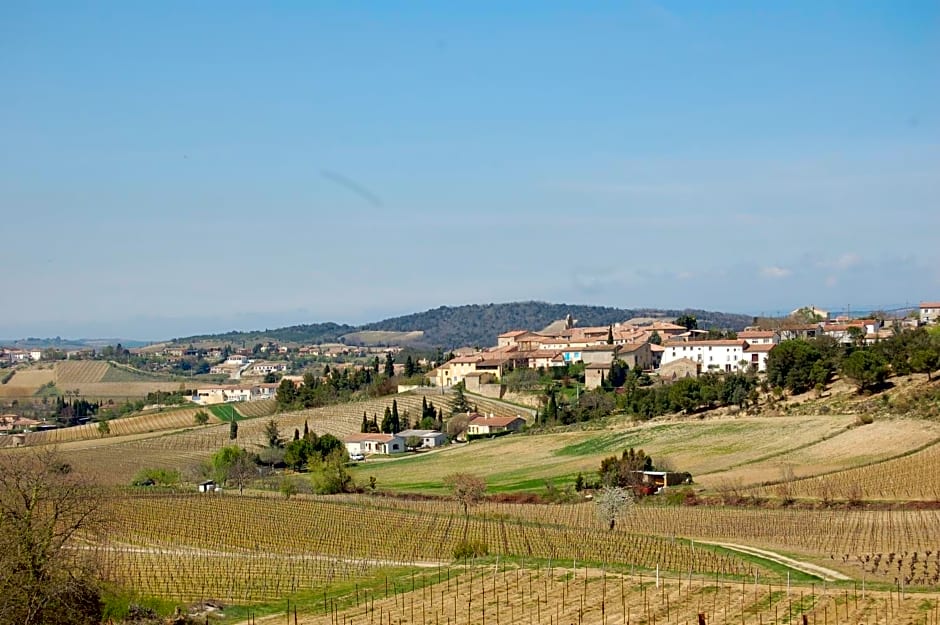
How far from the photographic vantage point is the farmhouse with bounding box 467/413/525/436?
89.7 meters

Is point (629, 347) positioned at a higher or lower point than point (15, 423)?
higher

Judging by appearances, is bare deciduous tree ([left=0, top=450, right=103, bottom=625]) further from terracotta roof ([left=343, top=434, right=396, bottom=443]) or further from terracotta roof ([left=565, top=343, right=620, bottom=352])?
terracotta roof ([left=565, top=343, right=620, bottom=352])

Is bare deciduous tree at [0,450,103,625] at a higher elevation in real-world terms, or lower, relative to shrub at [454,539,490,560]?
higher

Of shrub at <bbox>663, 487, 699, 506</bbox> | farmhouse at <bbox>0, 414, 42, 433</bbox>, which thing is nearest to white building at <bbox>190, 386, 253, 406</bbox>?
farmhouse at <bbox>0, 414, 42, 433</bbox>

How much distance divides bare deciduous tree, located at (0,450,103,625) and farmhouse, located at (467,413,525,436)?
6662 centimetres

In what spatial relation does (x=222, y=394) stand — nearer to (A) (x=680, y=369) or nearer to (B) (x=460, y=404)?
(B) (x=460, y=404)

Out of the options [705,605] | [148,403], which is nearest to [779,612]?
[705,605]

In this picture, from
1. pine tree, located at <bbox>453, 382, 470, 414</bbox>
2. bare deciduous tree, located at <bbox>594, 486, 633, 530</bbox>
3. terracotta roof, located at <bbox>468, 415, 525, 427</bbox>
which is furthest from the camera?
pine tree, located at <bbox>453, 382, 470, 414</bbox>

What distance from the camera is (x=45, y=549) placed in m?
21.6

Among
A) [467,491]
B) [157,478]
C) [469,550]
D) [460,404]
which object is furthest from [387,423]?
[469,550]

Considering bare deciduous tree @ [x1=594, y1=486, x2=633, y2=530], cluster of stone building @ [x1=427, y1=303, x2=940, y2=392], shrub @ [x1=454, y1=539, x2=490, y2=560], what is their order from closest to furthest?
shrub @ [x1=454, y1=539, x2=490, y2=560] < bare deciduous tree @ [x1=594, y1=486, x2=633, y2=530] < cluster of stone building @ [x1=427, y1=303, x2=940, y2=392]

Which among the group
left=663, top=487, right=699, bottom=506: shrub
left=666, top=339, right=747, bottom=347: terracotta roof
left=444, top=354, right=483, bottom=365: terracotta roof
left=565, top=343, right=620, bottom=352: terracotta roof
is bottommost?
left=663, top=487, right=699, bottom=506: shrub

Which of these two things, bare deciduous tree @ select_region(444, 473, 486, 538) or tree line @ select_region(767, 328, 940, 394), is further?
tree line @ select_region(767, 328, 940, 394)

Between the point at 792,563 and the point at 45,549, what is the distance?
2268 centimetres
